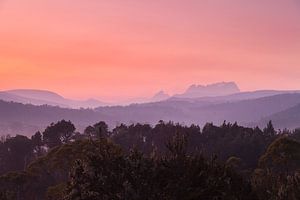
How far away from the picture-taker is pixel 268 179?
29250mm

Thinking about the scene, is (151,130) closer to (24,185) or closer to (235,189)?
(24,185)

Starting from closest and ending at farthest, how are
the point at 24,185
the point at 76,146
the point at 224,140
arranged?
the point at 76,146 < the point at 24,185 < the point at 224,140

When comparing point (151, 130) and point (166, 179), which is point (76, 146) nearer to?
point (166, 179)

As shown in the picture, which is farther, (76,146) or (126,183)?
(76,146)

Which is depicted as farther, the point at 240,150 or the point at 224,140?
the point at 224,140

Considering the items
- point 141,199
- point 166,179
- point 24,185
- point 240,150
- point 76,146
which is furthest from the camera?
point 240,150

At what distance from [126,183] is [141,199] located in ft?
2.97

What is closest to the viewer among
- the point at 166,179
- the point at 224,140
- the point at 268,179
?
the point at 166,179

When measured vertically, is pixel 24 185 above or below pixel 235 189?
below

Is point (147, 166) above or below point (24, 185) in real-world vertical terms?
above

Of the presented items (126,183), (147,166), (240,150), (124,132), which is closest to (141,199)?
(126,183)

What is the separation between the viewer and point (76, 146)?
5006cm

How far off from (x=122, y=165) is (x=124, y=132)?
79.4 m

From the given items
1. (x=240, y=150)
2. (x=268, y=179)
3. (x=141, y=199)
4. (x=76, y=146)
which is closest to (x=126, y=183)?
(x=141, y=199)
